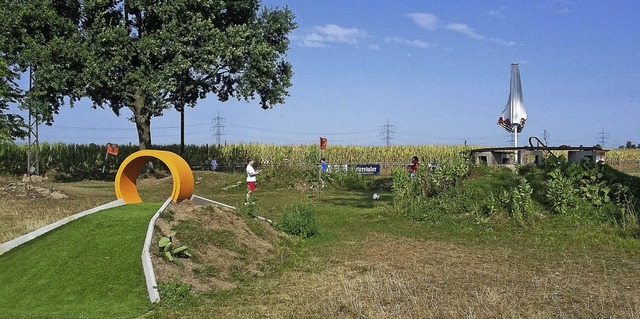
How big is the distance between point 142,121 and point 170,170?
24.3 m

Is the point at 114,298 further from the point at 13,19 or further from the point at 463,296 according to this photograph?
the point at 13,19

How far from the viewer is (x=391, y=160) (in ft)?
189

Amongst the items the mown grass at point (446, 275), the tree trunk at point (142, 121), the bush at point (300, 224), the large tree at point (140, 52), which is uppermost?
the large tree at point (140, 52)

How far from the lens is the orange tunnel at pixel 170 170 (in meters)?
13.2

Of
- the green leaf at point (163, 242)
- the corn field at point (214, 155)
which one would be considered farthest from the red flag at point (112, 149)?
the green leaf at point (163, 242)

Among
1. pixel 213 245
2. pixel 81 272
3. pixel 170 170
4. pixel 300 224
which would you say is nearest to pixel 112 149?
pixel 170 170

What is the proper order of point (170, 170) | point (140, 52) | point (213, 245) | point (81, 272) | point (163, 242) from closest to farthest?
point (81, 272), point (163, 242), point (213, 245), point (170, 170), point (140, 52)

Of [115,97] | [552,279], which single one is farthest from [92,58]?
[552,279]

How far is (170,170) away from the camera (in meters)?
13.3

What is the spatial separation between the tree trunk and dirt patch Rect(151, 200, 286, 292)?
2395 centimetres

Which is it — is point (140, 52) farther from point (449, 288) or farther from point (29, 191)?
point (449, 288)

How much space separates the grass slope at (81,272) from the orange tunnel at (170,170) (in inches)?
51.8

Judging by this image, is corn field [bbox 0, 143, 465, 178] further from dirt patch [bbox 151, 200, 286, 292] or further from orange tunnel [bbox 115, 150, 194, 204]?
dirt patch [bbox 151, 200, 286, 292]

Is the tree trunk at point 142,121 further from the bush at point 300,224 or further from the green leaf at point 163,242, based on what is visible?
the green leaf at point 163,242
